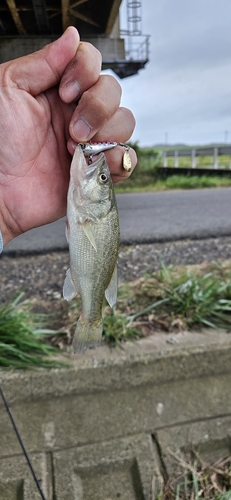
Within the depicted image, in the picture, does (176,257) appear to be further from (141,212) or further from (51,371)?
(141,212)

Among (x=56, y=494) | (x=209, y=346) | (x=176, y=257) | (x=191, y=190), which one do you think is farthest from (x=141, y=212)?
(x=56, y=494)

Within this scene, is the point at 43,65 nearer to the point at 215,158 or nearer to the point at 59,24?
the point at 59,24

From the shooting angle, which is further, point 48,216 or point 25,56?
point 48,216

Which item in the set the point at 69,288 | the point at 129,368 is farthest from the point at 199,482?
the point at 69,288

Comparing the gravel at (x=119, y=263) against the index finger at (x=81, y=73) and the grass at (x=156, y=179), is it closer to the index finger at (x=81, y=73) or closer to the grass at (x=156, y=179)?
the index finger at (x=81, y=73)

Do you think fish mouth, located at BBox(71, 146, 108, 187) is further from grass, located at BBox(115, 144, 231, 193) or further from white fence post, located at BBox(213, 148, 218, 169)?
white fence post, located at BBox(213, 148, 218, 169)
